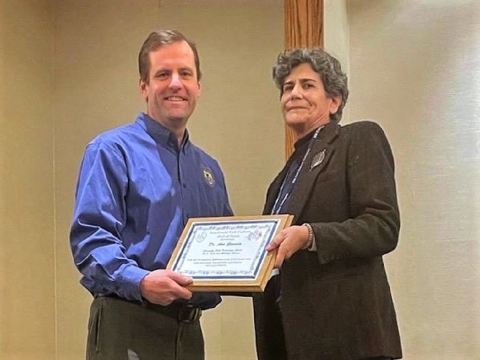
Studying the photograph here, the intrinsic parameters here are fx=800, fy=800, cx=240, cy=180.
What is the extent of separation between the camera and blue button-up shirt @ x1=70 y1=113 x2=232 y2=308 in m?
2.01

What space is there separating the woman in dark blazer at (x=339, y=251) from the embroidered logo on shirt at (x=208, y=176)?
248mm

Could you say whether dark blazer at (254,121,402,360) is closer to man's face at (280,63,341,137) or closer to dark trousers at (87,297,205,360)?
man's face at (280,63,341,137)

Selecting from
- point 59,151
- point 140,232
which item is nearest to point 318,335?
point 140,232

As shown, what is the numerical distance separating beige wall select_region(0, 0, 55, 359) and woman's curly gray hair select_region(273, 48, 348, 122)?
155 centimetres

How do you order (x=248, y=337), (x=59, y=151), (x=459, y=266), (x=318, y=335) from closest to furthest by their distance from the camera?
(x=318, y=335) < (x=459, y=266) < (x=248, y=337) < (x=59, y=151)

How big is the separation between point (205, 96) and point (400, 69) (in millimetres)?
870

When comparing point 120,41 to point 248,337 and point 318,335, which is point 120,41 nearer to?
point 248,337

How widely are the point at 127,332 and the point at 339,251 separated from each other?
592 millimetres

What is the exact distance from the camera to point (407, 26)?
131 inches

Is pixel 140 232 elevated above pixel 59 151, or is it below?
below

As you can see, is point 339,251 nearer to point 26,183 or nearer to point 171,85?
point 171,85

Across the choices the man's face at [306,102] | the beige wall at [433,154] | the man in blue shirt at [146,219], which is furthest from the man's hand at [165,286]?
the beige wall at [433,154]

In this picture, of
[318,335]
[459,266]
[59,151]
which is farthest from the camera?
[59,151]

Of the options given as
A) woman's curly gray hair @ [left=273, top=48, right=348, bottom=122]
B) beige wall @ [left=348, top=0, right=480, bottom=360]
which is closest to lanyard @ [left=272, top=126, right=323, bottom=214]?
woman's curly gray hair @ [left=273, top=48, right=348, bottom=122]
